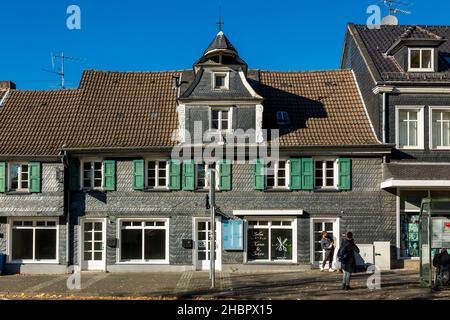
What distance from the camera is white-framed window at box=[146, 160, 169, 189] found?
79.6 ft

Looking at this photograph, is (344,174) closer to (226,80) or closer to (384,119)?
(384,119)

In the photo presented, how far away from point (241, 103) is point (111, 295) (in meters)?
9.95

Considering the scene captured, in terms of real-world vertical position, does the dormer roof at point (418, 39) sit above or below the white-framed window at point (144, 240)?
above

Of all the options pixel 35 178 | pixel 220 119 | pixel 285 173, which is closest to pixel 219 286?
pixel 285 173

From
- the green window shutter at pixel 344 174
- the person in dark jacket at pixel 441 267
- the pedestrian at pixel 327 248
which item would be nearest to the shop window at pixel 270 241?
the pedestrian at pixel 327 248

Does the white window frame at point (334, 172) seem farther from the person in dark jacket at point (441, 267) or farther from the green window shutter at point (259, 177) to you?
the person in dark jacket at point (441, 267)

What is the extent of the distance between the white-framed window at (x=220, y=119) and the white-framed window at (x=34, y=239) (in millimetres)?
7288

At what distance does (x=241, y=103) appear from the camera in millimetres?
24469

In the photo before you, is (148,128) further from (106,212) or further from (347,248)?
(347,248)

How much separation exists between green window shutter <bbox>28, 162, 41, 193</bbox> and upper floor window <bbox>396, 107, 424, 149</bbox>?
46.5 ft

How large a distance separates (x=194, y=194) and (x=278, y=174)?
3.37m

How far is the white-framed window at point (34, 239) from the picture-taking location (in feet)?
79.6

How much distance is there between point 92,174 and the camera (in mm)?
24344
